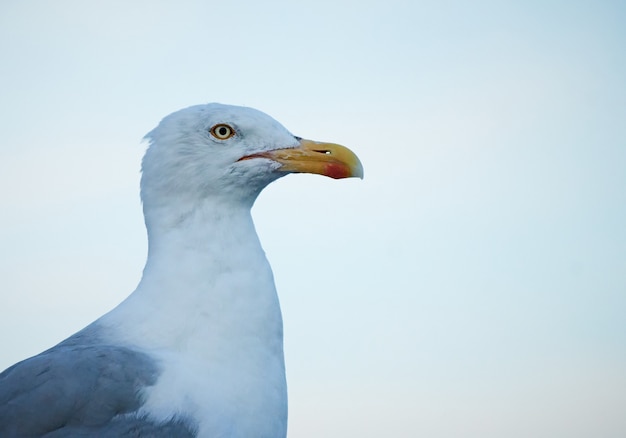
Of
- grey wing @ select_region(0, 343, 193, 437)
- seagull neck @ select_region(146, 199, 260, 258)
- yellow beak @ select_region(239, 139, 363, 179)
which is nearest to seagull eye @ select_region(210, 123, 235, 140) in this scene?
yellow beak @ select_region(239, 139, 363, 179)

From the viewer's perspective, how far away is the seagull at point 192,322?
393 cm

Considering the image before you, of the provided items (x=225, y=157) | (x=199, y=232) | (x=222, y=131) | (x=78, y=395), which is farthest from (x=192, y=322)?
(x=222, y=131)

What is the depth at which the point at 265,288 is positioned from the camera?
180 inches

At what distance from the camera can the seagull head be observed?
15.5 feet

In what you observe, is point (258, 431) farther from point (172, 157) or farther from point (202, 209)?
point (172, 157)

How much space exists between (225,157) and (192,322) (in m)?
0.95

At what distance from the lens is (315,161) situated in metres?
4.85

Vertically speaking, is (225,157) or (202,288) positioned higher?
(225,157)

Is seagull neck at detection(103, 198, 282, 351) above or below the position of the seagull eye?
below

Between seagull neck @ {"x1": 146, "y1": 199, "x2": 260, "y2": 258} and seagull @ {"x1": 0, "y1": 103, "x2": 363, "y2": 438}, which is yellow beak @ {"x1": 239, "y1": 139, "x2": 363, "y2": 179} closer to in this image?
seagull @ {"x1": 0, "y1": 103, "x2": 363, "y2": 438}

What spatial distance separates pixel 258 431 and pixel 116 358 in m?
0.74

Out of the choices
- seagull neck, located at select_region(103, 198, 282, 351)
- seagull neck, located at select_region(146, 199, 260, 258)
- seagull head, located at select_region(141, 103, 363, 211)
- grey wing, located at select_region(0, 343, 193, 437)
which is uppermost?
seagull head, located at select_region(141, 103, 363, 211)

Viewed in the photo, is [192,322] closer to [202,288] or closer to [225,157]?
[202,288]

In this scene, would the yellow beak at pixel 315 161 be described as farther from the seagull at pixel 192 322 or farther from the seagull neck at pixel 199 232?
the seagull neck at pixel 199 232
